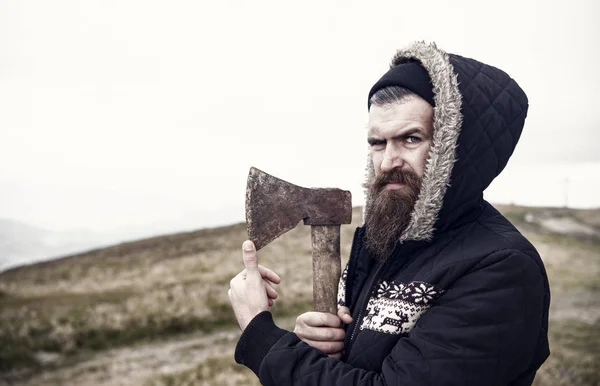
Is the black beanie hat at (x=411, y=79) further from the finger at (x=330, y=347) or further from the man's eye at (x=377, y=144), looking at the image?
the finger at (x=330, y=347)

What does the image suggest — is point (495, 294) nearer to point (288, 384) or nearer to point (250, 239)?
point (288, 384)

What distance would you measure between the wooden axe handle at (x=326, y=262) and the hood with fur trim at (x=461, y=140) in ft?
2.19

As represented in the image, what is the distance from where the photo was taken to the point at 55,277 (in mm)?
22672

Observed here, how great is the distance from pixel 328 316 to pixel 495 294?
1011mm

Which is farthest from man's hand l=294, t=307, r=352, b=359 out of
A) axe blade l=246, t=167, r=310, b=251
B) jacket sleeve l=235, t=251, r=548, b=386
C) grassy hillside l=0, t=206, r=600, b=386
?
grassy hillside l=0, t=206, r=600, b=386

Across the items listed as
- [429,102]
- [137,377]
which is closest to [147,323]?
[137,377]

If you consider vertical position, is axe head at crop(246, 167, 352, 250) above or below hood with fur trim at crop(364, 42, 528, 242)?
below

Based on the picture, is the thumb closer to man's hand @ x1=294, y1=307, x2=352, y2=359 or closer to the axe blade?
the axe blade

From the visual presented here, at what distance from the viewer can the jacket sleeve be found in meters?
1.97

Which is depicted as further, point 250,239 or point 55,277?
point 55,277

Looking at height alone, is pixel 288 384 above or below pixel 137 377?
above

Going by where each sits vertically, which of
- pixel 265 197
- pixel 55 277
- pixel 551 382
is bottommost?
pixel 55 277

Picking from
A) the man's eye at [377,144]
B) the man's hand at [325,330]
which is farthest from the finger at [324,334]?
the man's eye at [377,144]

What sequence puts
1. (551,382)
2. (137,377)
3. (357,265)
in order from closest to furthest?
(357,265)
(551,382)
(137,377)
